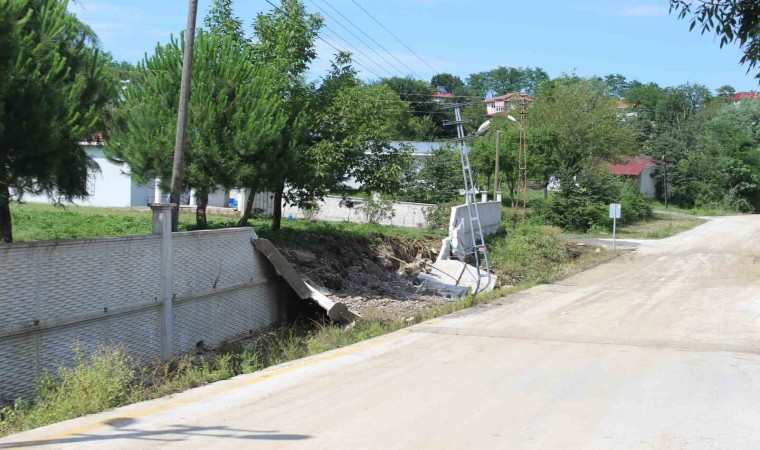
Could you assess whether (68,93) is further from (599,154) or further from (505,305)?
(599,154)

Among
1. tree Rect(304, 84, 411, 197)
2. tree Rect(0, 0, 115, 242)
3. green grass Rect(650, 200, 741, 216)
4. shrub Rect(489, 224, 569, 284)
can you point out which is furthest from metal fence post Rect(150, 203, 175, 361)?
green grass Rect(650, 200, 741, 216)

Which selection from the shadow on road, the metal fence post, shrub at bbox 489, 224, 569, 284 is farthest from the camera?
shrub at bbox 489, 224, 569, 284

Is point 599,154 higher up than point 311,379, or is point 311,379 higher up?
point 599,154

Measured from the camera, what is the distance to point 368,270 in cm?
2331

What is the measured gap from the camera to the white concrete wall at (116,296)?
9938 millimetres

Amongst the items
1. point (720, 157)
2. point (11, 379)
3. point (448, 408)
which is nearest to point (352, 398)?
point (448, 408)

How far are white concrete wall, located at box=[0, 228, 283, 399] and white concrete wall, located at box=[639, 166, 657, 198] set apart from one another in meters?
72.6

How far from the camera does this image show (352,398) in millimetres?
7918

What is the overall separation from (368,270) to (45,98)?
13.6m

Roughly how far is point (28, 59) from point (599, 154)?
5927cm

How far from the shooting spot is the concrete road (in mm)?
6328

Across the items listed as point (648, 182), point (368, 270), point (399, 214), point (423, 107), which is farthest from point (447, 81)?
point (368, 270)

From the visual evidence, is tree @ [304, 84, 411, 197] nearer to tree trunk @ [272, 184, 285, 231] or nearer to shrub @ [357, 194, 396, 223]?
→ tree trunk @ [272, 184, 285, 231]

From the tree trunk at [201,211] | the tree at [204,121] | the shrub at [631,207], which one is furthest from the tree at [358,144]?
the shrub at [631,207]
